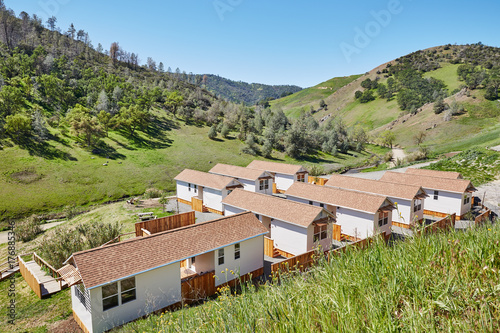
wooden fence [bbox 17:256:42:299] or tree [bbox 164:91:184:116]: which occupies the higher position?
tree [bbox 164:91:184:116]

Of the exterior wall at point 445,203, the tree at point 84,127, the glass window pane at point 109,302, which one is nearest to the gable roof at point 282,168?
the exterior wall at point 445,203

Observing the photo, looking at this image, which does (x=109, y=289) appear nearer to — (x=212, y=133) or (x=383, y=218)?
(x=383, y=218)

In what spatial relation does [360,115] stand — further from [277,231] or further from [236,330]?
[236,330]

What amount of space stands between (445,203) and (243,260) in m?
26.0

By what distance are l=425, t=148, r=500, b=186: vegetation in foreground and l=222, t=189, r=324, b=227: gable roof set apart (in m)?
33.6

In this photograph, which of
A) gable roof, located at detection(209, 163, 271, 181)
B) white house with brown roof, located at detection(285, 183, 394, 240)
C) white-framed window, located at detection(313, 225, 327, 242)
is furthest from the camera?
gable roof, located at detection(209, 163, 271, 181)

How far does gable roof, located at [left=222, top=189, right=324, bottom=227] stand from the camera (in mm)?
21552

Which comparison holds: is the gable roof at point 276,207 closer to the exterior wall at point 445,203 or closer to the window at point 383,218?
the window at point 383,218

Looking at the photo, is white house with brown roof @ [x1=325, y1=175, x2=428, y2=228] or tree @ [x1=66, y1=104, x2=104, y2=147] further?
tree @ [x1=66, y1=104, x2=104, y2=147]

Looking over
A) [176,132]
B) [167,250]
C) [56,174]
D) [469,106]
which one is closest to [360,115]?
[469,106]

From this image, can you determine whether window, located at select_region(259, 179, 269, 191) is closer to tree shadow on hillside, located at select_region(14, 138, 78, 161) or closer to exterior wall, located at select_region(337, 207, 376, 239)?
exterior wall, located at select_region(337, 207, 376, 239)

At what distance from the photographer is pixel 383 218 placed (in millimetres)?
25594

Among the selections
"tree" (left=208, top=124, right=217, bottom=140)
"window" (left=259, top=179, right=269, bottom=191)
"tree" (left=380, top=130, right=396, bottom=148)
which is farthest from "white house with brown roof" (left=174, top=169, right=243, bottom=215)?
"tree" (left=380, top=130, right=396, bottom=148)

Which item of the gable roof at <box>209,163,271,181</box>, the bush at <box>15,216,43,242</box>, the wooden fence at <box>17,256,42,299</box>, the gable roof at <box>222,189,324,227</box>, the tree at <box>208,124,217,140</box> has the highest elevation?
the tree at <box>208,124,217,140</box>
